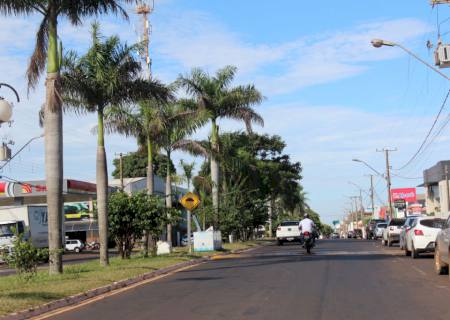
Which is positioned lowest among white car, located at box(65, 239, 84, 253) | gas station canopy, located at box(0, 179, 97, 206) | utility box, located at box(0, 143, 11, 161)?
white car, located at box(65, 239, 84, 253)

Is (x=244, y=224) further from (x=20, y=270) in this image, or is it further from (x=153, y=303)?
(x=153, y=303)

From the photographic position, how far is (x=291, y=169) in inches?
2734

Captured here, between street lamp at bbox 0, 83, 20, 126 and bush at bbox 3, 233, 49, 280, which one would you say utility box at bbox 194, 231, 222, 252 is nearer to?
bush at bbox 3, 233, 49, 280

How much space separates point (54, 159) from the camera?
60.1 feet

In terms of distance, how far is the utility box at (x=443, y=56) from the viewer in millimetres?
23578

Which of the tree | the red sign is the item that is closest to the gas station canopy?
the tree

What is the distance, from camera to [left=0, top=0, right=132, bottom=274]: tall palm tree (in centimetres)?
1825

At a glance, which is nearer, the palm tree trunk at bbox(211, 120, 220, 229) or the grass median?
the grass median

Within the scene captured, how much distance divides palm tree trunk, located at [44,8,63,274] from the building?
146 feet

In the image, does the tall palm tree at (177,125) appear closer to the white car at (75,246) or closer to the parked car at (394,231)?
the parked car at (394,231)

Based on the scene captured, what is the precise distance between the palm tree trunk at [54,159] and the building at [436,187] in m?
44.4

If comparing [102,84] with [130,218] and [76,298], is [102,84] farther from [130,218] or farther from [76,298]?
[76,298]

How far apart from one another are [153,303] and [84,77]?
38.0 ft

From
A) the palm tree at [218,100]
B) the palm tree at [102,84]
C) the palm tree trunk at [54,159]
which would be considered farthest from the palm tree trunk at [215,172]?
the palm tree trunk at [54,159]
